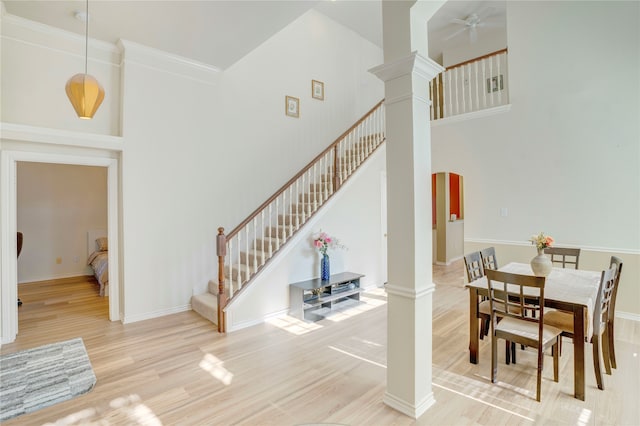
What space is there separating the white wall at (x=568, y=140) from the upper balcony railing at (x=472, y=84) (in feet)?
1.66

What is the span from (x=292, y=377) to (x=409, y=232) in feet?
→ 5.53

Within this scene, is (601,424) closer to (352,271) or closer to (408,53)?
(408,53)

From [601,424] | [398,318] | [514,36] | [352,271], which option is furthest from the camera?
[352,271]

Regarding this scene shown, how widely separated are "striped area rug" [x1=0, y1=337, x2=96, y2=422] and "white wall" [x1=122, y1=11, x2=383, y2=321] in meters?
0.86

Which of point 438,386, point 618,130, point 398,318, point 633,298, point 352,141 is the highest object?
point 352,141

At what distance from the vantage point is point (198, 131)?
4.58 meters

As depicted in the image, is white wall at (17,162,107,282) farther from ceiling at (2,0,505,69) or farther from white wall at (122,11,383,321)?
ceiling at (2,0,505,69)

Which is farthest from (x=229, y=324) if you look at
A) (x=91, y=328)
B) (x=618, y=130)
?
(x=618, y=130)

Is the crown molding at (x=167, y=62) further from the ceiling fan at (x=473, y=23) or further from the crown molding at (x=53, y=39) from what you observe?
the ceiling fan at (x=473, y=23)

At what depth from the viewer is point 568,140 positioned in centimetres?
451

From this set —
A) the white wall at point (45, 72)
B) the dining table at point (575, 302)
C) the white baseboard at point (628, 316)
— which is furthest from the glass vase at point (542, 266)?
the white wall at point (45, 72)

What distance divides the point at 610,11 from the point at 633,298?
3784 mm

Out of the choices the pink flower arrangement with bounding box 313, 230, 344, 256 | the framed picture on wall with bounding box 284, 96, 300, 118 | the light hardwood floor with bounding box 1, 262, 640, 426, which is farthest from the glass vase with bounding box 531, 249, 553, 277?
the framed picture on wall with bounding box 284, 96, 300, 118

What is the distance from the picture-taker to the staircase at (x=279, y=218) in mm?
3998
